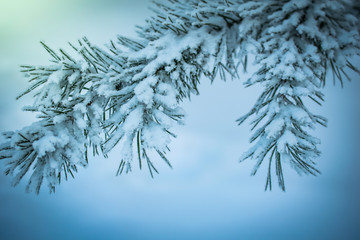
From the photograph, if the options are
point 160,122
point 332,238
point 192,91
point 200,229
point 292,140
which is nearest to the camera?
point 292,140

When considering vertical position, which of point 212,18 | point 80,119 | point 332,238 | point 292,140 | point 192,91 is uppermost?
point 212,18

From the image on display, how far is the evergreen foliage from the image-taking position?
72 cm

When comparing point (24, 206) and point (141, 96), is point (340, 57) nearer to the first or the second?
point (141, 96)

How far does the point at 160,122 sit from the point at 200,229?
132017mm

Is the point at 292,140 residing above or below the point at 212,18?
below

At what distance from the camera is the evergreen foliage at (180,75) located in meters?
0.72

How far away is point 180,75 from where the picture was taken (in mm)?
927

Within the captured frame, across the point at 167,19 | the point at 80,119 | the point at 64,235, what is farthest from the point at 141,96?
the point at 64,235

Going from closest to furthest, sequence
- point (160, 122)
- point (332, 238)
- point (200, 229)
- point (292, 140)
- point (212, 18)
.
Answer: point (292, 140) → point (160, 122) → point (212, 18) → point (332, 238) → point (200, 229)

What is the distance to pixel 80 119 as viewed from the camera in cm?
82

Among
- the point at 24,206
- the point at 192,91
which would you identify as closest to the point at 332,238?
the point at 192,91

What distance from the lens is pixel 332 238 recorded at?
97.3 m

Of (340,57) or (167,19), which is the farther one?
(167,19)

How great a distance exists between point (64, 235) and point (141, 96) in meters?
148
